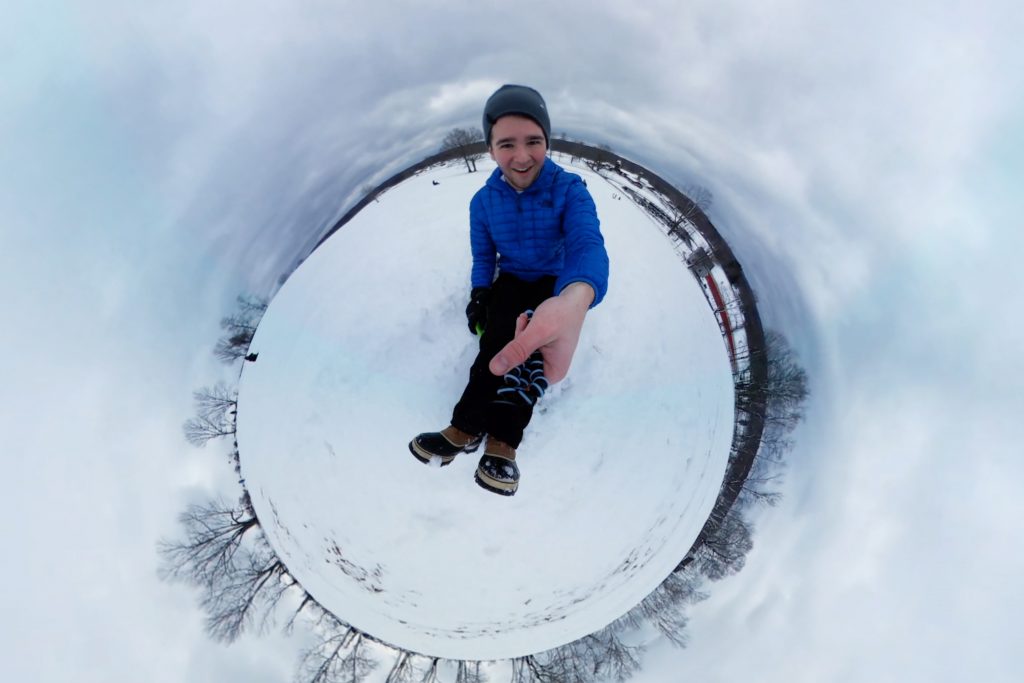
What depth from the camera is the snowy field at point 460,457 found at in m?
3.40

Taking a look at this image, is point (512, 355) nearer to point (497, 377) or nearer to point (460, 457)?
point (497, 377)

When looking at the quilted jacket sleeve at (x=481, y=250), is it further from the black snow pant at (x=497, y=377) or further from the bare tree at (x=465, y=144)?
the bare tree at (x=465, y=144)

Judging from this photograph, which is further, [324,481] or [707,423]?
[707,423]

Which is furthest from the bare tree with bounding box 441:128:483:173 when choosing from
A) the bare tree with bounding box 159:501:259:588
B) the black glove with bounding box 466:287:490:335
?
the bare tree with bounding box 159:501:259:588

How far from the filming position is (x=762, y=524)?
397 centimetres

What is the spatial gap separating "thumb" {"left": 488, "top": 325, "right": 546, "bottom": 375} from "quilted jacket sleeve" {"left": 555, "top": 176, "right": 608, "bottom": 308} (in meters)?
0.28

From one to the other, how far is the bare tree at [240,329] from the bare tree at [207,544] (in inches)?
46.4

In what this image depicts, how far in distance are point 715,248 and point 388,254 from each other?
2510 mm

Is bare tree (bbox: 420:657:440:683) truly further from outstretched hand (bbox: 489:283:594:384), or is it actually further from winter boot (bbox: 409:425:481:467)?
outstretched hand (bbox: 489:283:594:384)

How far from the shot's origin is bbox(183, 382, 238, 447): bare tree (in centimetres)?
361

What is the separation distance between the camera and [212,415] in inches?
143

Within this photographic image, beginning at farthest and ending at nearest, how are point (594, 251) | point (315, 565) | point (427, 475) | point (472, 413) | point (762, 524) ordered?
point (762, 524), point (315, 565), point (427, 475), point (472, 413), point (594, 251)

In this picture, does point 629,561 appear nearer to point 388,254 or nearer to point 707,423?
point 707,423

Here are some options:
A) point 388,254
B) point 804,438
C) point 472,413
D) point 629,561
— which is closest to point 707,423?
point 804,438
